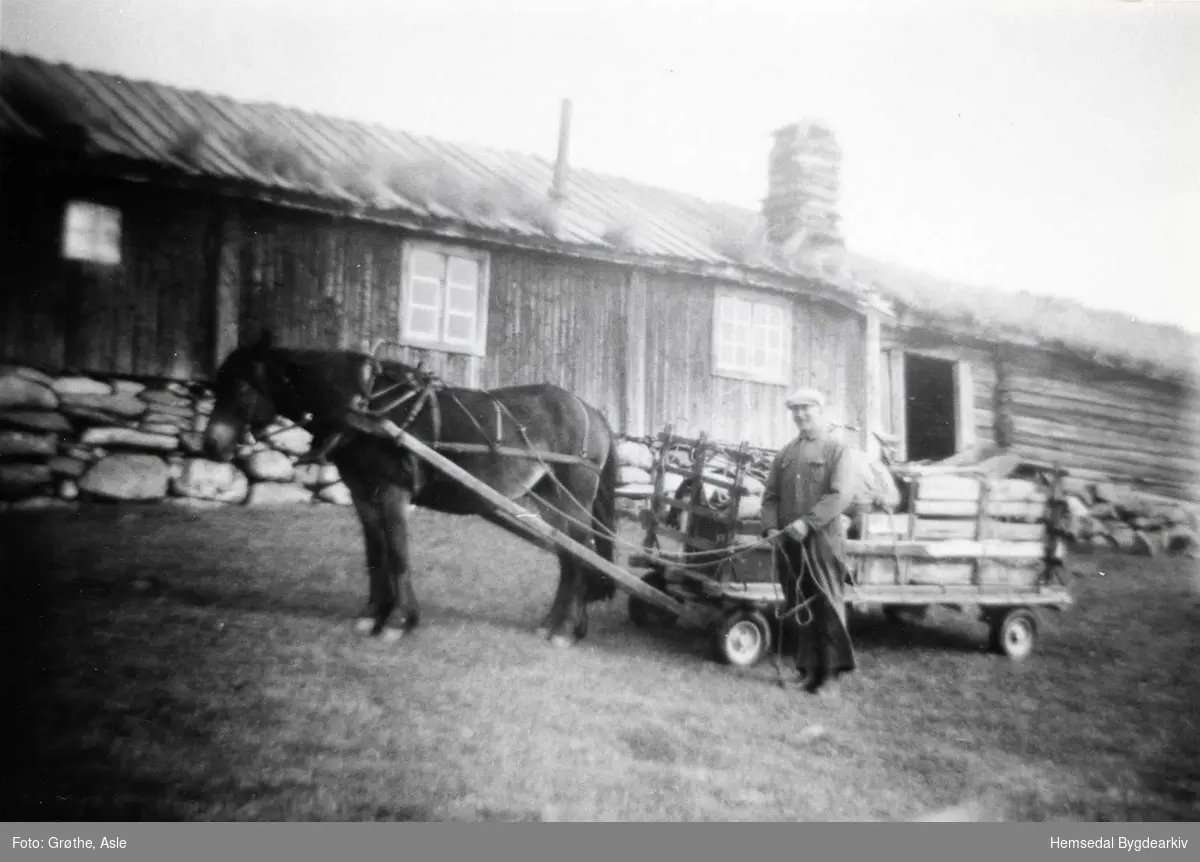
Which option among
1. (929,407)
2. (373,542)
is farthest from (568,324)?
(929,407)

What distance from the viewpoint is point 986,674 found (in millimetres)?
4637

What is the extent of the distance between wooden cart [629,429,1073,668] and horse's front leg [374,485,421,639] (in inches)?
54.1

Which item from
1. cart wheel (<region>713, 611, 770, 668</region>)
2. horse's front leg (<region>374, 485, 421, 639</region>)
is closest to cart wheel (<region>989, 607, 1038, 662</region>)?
cart wheel (<region>713, 611, 770, 668</region>)

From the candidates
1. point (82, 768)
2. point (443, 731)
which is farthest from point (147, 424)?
point (443, 731)

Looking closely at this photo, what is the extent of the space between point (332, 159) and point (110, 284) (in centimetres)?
171

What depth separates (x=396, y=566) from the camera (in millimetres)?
4094

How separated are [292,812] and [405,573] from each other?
5.48 feet

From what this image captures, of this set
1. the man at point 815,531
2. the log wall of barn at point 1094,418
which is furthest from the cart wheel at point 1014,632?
the log wall of barn at point 1094,418

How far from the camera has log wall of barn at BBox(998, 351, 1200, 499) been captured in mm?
10188

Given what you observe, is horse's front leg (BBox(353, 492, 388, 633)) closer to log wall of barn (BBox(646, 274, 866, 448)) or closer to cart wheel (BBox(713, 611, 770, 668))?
cart wheel (BBox(713, 611, 770, 668))

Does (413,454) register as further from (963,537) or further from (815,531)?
(963,537)

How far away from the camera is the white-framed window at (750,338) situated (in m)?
7.12
